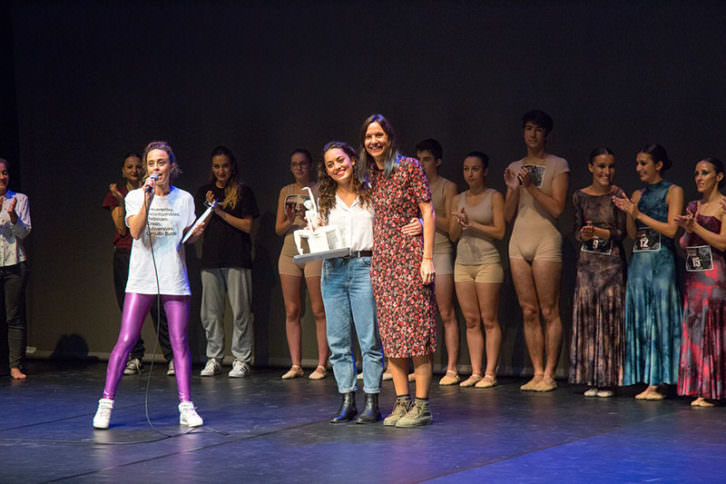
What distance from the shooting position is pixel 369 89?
750 centimetres

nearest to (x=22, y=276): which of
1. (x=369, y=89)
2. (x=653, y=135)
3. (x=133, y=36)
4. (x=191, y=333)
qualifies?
(x=191, y=333)

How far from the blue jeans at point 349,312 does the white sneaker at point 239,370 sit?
7.09 feet

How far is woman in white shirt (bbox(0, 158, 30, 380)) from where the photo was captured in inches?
284

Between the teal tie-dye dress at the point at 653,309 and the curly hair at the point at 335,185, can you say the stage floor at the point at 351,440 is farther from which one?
the curly hair at the point at 335,185

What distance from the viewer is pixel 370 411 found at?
515 cm

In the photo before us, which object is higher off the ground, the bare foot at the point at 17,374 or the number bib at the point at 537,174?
the number bib at the point at 537,174

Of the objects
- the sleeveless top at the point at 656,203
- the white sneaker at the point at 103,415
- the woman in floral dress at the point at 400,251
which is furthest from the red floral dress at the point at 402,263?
the sleeveless top at the point at 656,203

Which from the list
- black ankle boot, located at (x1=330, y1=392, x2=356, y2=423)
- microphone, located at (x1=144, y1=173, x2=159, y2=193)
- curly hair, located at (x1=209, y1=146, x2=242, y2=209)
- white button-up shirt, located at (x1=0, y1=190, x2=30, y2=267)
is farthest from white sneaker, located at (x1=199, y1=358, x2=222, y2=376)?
microphone, located at (x1=144, y1=173, x2=159, y2=193)

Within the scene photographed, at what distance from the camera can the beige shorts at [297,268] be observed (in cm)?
702

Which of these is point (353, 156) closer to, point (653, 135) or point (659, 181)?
point (659, 181)

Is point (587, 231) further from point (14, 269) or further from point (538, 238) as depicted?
point (14, 269)

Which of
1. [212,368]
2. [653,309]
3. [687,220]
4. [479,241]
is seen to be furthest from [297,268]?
[687,220]

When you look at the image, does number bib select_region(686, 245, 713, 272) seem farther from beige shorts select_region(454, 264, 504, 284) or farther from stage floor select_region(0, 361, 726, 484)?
beige shorts select_region(454, 264, 504, 284)

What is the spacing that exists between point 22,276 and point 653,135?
14.6 ft
